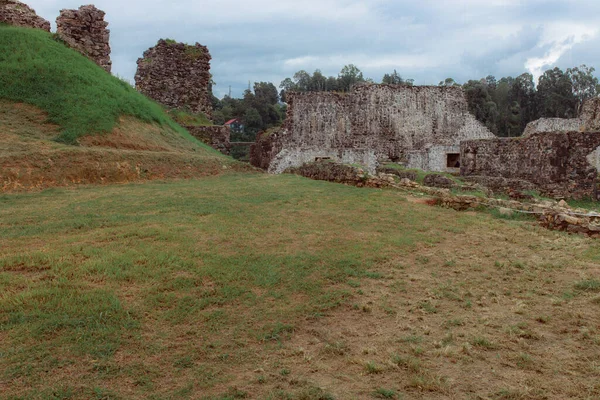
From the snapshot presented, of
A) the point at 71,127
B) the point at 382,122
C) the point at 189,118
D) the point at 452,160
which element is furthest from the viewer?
the point at 382,122

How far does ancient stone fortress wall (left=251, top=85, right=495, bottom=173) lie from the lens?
909 inches

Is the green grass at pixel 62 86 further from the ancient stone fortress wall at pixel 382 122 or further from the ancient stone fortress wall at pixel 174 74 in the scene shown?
the ancient stone fortress wall at pixel 382 122

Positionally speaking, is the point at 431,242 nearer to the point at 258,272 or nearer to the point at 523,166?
the point at 258,272

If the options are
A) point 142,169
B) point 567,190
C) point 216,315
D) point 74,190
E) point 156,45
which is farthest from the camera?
point 156,45

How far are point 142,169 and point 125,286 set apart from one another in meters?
6.26

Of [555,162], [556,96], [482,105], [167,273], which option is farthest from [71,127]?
[556,96]

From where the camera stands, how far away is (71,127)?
35.3 feet

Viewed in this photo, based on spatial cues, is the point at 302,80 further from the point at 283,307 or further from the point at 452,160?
the point at 283,307

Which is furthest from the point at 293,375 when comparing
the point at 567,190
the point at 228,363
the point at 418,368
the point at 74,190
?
the point at 567,190

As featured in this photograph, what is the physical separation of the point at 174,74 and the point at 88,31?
3974 mm

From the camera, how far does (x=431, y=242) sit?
6477 millimetres

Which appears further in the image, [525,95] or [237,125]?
[525,95]

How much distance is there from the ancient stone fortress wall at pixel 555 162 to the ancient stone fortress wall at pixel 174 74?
38.9 ft

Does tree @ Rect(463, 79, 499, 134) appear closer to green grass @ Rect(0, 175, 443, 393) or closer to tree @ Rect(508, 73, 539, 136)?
tree @ Rect(508, 73, 539, 136)
